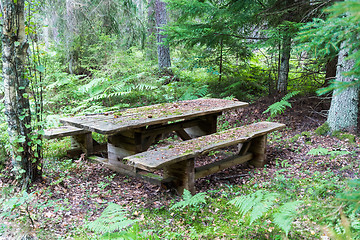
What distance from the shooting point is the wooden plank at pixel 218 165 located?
4285 mm

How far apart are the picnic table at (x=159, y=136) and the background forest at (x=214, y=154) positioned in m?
0.29

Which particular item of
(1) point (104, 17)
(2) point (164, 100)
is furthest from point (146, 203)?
(1) point (104, 17)

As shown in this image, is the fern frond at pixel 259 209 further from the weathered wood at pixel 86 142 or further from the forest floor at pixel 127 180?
the weathered wood at pixel 86 142

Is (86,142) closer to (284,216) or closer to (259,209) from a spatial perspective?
(259,209)

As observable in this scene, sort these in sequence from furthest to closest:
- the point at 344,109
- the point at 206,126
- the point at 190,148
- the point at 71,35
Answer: the point at 71,35, the point at 206,126, the point at 344,109, the point at 190,148

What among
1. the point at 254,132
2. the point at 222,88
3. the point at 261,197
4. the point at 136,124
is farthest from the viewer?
the point at 222,88

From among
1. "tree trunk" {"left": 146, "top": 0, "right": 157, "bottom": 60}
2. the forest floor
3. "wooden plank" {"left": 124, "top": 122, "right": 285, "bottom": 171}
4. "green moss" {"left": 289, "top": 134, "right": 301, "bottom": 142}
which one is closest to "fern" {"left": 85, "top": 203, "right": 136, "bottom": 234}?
the forest floor

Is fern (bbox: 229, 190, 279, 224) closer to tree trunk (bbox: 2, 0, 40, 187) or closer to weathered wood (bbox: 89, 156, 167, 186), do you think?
weathered wood (bbox: 89, 156, 167, 186)

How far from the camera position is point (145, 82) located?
27.7 ft

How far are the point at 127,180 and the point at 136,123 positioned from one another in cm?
109

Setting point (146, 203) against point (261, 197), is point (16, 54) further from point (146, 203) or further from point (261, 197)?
point (261, 197)

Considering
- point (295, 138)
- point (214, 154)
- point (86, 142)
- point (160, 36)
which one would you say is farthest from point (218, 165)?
point (160, 36)

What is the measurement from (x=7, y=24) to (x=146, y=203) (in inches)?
117

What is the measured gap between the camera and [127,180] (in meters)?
4.69
